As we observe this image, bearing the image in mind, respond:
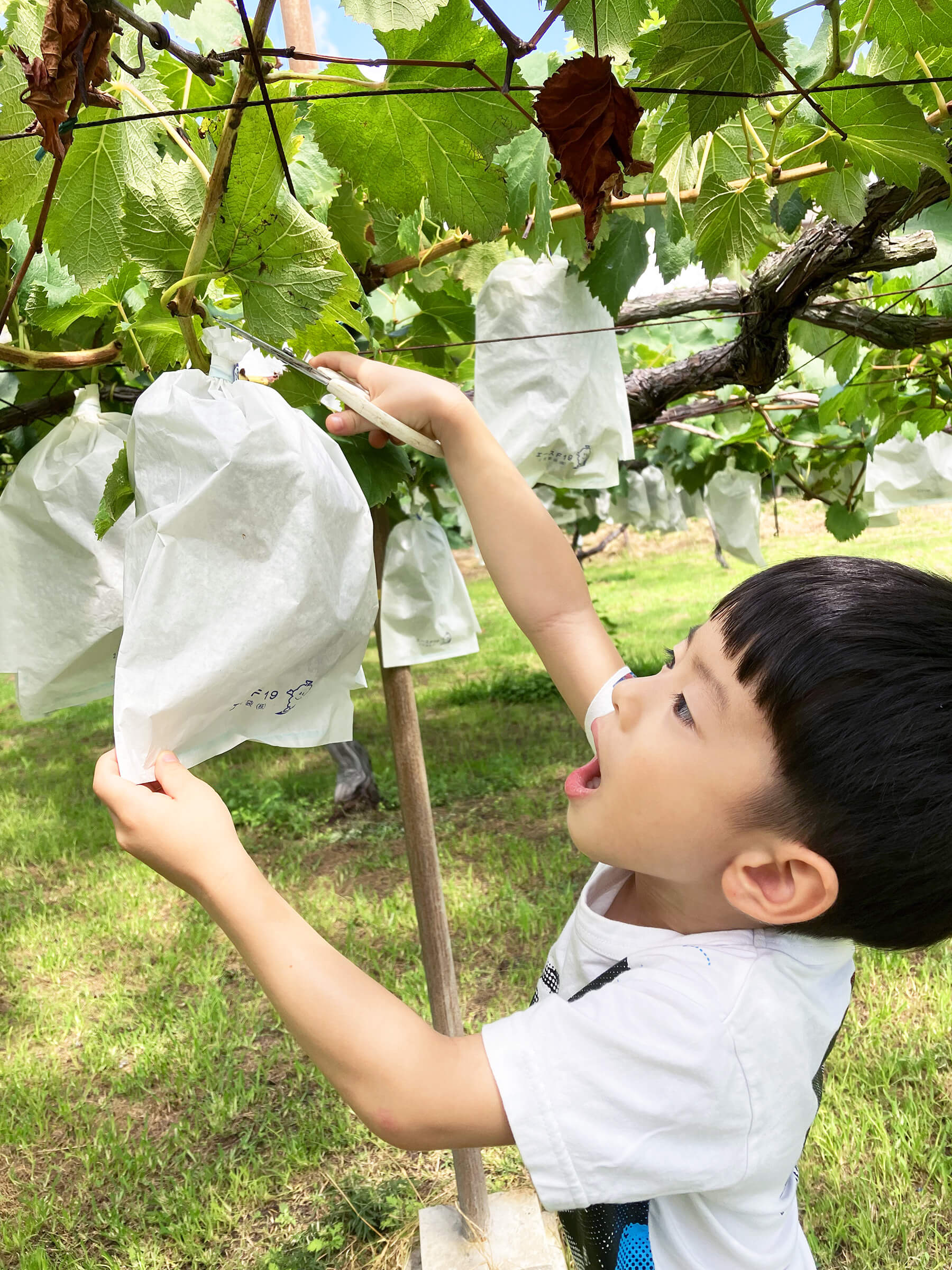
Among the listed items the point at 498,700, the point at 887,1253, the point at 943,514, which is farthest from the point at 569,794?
the point at 943,514

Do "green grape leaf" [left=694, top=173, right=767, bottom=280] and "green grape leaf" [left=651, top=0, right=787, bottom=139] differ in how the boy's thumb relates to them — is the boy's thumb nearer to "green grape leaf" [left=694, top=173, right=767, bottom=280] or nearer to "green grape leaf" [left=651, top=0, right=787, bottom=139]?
"green grape leaf" [left=651, top=0, right=787, bottom=139]

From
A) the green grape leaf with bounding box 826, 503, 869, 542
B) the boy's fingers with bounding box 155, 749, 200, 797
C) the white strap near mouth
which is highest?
the boy's fingers with bounding box 155, 749, 200, 797

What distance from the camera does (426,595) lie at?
2482 mm

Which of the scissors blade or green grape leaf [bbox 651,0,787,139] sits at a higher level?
green grape leaf [bbox 651,0,787,139]

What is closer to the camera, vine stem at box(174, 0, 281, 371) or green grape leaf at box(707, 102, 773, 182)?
vine stem at box(174, 0, 281, 371)

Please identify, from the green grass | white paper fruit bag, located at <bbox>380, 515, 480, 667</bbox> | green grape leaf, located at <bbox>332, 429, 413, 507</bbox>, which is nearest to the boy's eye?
green grape leaf, located at <bbox>332, 429, 413, 507</bbox>

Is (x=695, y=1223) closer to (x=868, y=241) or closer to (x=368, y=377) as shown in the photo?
(x=368, y=377)

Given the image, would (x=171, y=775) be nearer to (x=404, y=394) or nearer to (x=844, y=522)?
(x=404, y=394)

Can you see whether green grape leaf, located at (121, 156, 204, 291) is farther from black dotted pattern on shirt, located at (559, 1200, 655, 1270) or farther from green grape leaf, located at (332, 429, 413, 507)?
black dotted pattern on shirt, located at (559, 1200, 655, 1270)

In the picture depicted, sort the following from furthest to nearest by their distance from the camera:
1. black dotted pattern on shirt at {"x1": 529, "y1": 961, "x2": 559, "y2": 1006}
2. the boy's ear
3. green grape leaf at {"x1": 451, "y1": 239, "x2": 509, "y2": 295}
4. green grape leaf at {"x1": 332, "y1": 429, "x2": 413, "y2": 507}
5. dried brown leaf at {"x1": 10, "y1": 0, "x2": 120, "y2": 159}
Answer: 1. green grape leaf at {"x1": 451, "y1": 239, "x2": 509, "y2": 295}
2. green grape leaf at {"x1": 332, "y1": 429, "x2": 413, "y2": 507}
3. black dotted pattern on shirt at {"x1": 529, "y1": 961, "x2": 559, "y2": 1006}
4. the boy's ear
5. dried brown leaf at {"x1": 10, "y1": 0, "x2": 120, "y2": 159}

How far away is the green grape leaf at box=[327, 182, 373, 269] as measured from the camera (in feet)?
3.26

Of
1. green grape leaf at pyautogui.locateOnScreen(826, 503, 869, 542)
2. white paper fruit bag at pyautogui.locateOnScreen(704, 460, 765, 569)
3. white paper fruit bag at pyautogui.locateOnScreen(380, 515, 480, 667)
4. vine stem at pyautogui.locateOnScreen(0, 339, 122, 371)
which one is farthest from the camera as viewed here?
white paper fruit bag at pyautogui.locateOnScreen(704, 460, 765, 569)

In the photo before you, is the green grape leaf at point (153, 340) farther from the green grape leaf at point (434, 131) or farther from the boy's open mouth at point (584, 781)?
the boy's open mouth at point (584, 781)

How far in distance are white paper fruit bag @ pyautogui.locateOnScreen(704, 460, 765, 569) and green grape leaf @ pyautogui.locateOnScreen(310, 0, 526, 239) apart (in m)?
3.26
